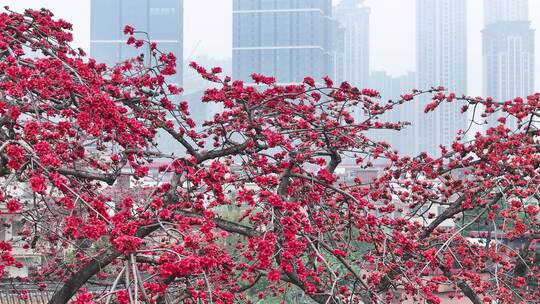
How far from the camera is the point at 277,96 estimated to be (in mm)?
4004

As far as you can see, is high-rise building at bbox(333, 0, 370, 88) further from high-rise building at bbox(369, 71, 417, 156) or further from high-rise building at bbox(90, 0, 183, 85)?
high-rise building at bbox(90, 0, 183, 85)

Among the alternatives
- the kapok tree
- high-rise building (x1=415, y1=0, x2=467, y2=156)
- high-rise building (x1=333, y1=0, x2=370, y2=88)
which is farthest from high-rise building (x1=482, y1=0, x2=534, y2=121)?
the kapok tree

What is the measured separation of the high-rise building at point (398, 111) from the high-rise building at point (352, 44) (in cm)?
239

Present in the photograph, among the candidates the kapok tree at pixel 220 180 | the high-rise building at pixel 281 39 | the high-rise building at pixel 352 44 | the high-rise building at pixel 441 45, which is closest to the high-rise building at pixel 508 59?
the high-rise building at pixel 441 45

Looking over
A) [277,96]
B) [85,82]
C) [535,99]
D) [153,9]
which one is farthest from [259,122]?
[153,9]

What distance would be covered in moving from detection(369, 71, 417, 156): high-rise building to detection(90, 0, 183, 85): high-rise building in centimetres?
2658

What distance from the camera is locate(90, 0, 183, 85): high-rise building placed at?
94.1m

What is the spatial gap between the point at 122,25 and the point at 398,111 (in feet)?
118

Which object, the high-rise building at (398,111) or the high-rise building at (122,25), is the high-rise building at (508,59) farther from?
the high-rise building at (122,25)

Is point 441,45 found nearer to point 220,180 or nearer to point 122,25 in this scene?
point 122,25

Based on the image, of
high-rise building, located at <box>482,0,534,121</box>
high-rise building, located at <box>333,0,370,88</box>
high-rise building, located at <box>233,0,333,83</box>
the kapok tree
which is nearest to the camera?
the kapok tree

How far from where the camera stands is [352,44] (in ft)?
344

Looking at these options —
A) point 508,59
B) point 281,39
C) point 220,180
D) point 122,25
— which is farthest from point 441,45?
point 220,180

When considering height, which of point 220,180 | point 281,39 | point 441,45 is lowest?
point 220,180
